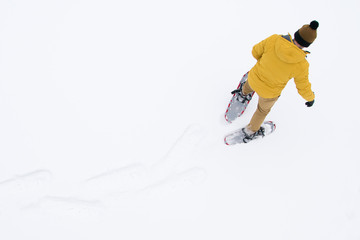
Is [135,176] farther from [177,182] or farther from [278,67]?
[278,67]

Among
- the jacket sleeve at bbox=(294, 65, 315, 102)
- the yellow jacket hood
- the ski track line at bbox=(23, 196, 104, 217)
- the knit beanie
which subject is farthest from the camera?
the ski track line at bbox=(23, 196, 104, 217)

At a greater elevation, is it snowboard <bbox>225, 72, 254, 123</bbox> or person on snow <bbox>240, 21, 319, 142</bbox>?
person on snow <bbox>240, 21, 319, 142</bbox>

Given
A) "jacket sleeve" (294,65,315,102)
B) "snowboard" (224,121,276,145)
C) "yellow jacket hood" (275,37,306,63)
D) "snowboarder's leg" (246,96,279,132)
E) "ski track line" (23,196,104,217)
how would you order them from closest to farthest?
"yellow jacket hood" (275,37,306,63) → "jacket sleeve" (294,65,315,102) → "snowboarder's leg" (246,96,279,132) → "ski track line" (23,196,104,217) → "snowboard" (224,121,276,145)

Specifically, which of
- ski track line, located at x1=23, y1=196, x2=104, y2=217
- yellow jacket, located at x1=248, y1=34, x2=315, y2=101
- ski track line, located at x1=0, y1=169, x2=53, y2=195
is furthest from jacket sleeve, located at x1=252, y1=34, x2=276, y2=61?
ski track line, located at x1=0, y1=169, x2=53, y2=195

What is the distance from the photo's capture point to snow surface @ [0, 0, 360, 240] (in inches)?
99.4

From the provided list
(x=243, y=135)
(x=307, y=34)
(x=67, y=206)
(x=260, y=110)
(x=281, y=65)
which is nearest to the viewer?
(x=307, y=34)

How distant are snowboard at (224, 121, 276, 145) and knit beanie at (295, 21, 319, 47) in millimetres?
1132

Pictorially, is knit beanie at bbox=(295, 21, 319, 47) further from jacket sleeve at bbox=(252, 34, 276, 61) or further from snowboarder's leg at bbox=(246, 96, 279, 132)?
snowboarder's leg at bbox=(246, 96, 279, 132)

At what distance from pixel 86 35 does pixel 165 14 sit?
1006mm

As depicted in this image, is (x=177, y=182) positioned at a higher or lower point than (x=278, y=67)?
lower

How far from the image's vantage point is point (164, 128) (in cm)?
274

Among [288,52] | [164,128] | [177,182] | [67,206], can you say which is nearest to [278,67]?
[288,52]

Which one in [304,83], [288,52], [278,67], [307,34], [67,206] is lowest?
[67,206]

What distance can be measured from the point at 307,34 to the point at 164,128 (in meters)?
1.60
